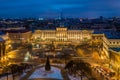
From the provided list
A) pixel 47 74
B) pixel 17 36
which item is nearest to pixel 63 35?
pixel 17 36

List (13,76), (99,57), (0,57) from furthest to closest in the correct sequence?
(99,57) < (0,57) < (13,76)

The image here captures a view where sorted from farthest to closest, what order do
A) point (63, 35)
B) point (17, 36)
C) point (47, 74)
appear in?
1. point (63, 35)
2. point (17, 36)
3. point (47, 74)

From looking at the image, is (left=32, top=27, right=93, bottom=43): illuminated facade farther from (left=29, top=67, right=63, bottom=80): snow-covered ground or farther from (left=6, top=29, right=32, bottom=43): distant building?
(left=29, top=67, right=63, bottom=80): snow-covered ground

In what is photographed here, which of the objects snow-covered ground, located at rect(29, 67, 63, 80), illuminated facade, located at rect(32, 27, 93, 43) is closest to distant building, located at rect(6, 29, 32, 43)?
illuminated facade, located at rect(32, 27, 93, 43)

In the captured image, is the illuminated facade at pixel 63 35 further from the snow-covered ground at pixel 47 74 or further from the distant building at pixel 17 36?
the snow-covered ground at pixel 47 74

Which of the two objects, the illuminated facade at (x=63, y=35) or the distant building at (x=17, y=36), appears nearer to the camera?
the distant building at (x=17, y=36)

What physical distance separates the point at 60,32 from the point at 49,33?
126 inches

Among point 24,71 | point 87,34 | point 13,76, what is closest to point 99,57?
point 24,71

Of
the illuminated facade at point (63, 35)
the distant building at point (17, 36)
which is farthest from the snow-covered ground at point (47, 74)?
the illuminated facade at point (63, 35)

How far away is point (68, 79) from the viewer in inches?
1329

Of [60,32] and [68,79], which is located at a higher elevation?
[60,32]

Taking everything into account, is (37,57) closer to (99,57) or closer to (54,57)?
(54,57)

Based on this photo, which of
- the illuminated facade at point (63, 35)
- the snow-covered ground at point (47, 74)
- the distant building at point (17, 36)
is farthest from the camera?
the illuminated facade at point (63, 35)

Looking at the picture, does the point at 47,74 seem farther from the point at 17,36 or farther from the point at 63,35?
the point at 63,35
